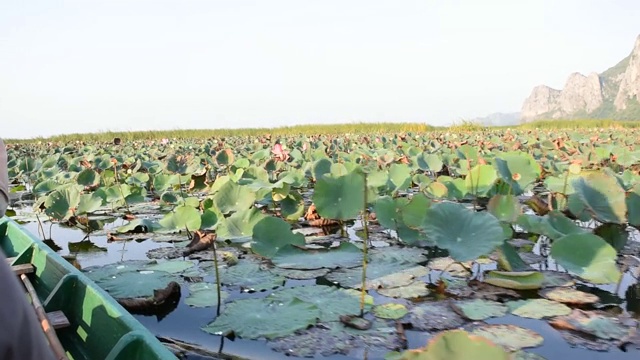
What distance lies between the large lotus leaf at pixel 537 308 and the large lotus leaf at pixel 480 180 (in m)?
1.51

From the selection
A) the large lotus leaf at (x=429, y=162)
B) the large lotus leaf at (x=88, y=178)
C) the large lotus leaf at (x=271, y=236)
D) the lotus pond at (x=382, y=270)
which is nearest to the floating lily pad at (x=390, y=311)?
the lotus pond at (x=382, y=270)

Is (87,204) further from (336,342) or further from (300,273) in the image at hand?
(336,342)

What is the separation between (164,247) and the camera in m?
3.09

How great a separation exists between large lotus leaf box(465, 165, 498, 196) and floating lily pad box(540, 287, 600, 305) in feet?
4.52

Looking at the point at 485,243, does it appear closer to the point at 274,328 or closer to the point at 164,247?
the point at 274,328

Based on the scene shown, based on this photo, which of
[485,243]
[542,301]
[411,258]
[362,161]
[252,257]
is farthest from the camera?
[362,161]

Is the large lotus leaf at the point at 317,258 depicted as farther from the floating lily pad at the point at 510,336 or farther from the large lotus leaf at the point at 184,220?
the floating lily pad at the point at 510,336

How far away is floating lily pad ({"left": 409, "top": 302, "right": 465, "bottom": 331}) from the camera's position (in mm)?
1840

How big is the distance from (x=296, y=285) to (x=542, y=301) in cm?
94

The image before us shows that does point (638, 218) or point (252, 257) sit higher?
point (638, 218)

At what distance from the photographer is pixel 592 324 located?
5.93 feet

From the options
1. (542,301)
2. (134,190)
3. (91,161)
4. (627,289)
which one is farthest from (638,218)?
(91,161)

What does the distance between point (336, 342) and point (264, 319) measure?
0.29 metres

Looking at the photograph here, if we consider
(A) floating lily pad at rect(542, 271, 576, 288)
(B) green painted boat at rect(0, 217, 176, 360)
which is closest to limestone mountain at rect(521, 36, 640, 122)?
(A) floating lily pad at rect(542, 271, 576, 288)
